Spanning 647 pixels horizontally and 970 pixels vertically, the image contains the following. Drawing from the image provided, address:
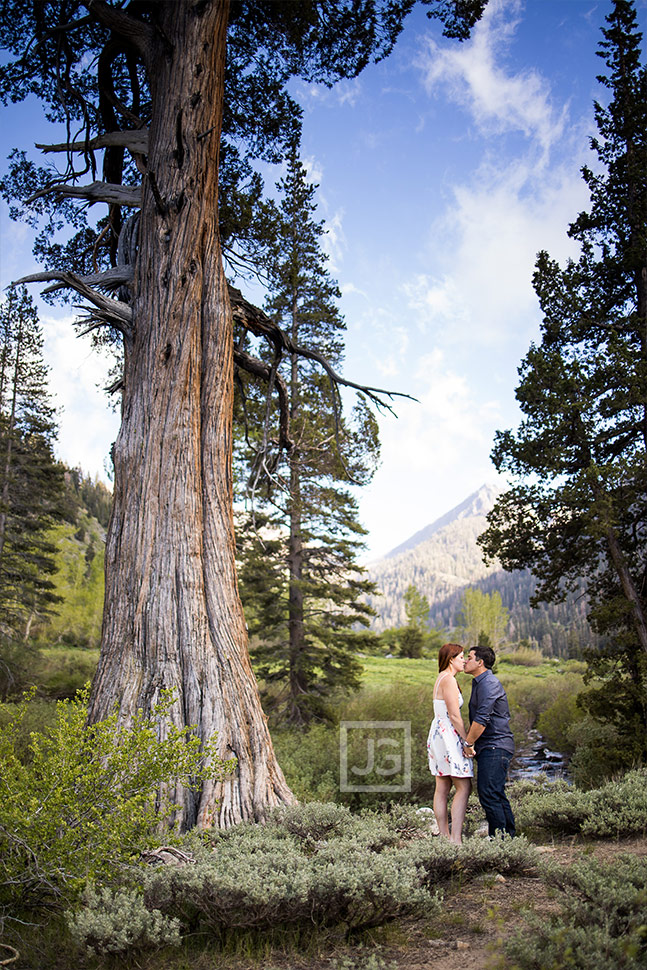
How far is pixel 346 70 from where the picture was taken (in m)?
8.77

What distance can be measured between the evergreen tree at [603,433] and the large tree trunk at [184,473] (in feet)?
25.1

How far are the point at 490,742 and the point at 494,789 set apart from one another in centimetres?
36

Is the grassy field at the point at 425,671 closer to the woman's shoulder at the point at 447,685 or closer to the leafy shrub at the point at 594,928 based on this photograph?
the woman's shoulder at the point at 447,685

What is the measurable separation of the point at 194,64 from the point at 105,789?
6.88 m

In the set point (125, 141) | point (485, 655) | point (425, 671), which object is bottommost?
point (425, 671)

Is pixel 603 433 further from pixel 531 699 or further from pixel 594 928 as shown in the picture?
pixel 531 699

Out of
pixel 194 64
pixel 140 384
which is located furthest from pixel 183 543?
pixel 194 64

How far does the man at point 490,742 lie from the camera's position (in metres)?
5.11

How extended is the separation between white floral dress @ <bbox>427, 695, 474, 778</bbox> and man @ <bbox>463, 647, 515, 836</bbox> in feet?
0.30

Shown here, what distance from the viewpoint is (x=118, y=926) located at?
2.82 metres

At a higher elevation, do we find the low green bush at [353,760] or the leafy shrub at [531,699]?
the low green bush at [353,760]

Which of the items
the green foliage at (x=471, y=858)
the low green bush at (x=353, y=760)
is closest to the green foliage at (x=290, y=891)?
the green foliage at (x=471, y=858)

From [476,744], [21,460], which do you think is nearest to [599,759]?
[476,744]

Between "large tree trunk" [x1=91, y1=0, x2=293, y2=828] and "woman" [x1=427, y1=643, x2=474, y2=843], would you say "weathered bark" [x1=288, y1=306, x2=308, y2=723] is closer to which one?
"large tree trunk" [x1=91, y1=0, x2=293, y2=828]
